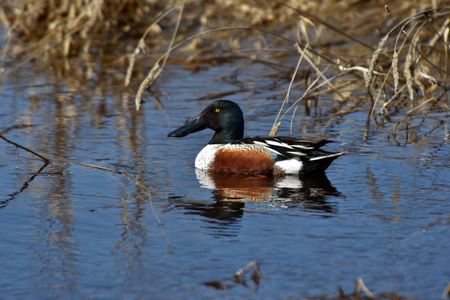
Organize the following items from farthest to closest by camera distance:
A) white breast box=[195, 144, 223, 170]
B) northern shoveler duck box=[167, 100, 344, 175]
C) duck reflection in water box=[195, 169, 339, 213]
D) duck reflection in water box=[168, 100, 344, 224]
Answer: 1. white breast box=[195, 144, 223, 170]
2. northern shoveler duck box=[167, 100, 344, 175]
3. duck reflection in water box=[168, 100, 344, 224]
4. duck reflection in water box=[195, 169, 339, 213]

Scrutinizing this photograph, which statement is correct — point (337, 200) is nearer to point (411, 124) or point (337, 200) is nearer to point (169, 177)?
point (169, 177)

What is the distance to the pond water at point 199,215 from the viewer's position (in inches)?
170

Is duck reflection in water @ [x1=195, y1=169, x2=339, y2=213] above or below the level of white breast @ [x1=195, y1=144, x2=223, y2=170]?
below

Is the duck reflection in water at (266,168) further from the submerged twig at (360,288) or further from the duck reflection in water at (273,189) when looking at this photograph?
the submerged twig at (360,288)

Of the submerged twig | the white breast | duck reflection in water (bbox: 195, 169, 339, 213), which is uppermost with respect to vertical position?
the white breast

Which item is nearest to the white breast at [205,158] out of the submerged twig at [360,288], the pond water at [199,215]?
the pond water at [199,215]

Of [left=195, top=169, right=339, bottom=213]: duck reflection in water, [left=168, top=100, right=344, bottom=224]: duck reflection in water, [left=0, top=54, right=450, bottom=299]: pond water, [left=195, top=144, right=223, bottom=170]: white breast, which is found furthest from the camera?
[left=195, top=144, right=223, bottom=170]: white breast

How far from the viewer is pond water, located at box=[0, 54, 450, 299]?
14.2 ft

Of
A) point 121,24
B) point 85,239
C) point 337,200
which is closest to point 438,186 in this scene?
point 337,200

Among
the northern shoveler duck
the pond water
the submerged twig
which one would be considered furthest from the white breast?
the submerged twig

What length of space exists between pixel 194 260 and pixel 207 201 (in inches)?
55.3

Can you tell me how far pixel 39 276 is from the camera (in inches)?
173

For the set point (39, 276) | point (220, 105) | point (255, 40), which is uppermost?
point (255, 40)

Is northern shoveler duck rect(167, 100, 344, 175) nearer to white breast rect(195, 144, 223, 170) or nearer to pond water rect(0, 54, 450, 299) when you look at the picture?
white breast rect(195, 144, 223, 170)
